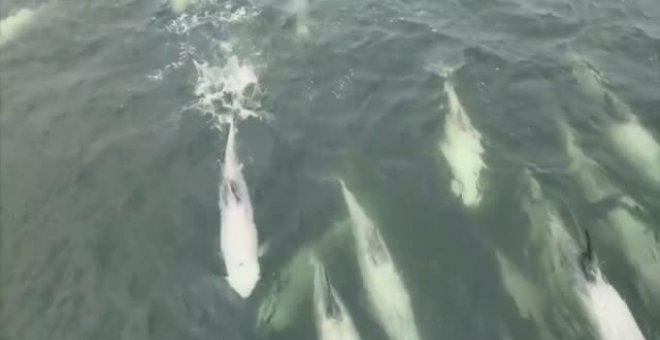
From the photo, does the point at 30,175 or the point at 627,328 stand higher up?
the point at 627,328

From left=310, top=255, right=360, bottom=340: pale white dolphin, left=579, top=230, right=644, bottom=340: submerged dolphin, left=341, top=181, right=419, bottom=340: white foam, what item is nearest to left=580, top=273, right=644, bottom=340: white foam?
left=579, top=230, right=644, bottom=340: submerged dolphin

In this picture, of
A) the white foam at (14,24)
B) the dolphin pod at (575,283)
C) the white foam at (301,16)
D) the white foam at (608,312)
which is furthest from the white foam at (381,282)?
the white foam at (14,24)

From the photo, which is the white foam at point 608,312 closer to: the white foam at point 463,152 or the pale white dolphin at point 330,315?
the white foam at point 463,152

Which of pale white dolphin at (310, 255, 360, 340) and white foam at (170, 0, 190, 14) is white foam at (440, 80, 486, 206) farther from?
white foam at (170, 0, 190, 14)

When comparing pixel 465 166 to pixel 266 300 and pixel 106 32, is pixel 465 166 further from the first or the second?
pixel 106 32

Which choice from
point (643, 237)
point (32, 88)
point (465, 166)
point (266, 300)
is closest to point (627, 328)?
point (643, 237)

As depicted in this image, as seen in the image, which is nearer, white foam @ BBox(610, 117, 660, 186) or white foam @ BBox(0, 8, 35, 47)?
white foam @ BBox(610, 117, 660, 186)
